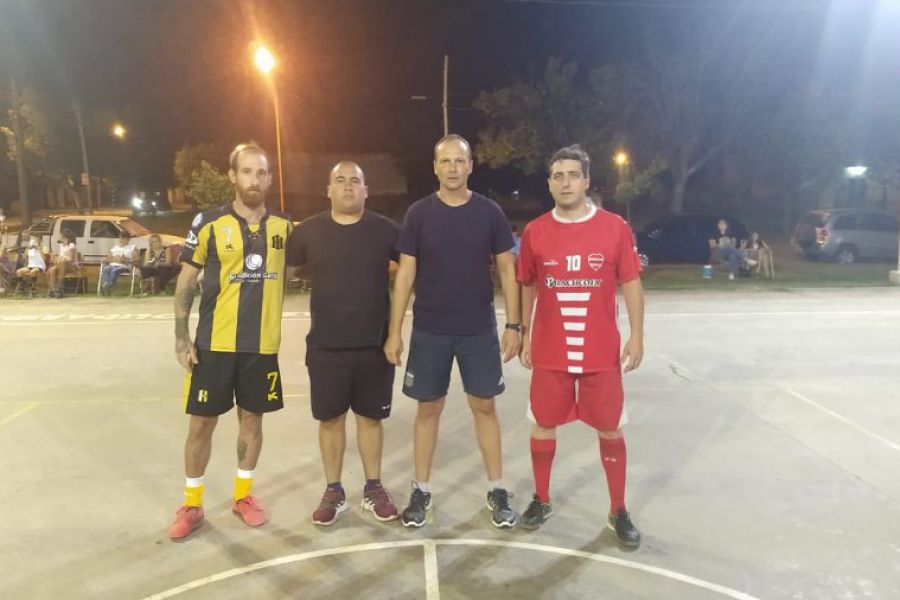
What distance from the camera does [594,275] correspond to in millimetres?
3758

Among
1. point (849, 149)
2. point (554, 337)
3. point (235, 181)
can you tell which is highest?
point (849, 149)

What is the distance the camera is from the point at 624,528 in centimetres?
381

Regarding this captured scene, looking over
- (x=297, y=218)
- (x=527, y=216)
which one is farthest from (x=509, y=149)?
(x=297, y=218)

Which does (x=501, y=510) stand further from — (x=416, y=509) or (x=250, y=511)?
(x=250, y=511)

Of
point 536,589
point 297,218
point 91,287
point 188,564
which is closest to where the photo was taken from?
point 536,589

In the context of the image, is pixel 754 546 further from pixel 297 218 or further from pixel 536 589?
pixel 297 218

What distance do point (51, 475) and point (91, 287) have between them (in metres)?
12.9

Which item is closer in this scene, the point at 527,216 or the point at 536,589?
the point at 536,589

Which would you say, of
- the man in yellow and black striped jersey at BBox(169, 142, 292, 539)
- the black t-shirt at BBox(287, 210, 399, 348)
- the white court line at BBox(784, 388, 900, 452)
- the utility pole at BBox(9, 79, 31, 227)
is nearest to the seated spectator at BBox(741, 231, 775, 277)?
the white court line at BBox(784, 388, 900, 452)

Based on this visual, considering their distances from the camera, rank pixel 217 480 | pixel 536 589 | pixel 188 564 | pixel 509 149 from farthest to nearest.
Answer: pixel 509 149, pixel 217 480, pixel 188 564, pixel 536 589

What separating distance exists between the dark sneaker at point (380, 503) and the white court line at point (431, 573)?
33 cm

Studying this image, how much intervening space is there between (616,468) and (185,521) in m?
2.38

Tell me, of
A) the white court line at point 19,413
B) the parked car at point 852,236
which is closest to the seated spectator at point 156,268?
the white court line at point 19,413

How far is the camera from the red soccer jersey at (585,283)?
3.76 meters
